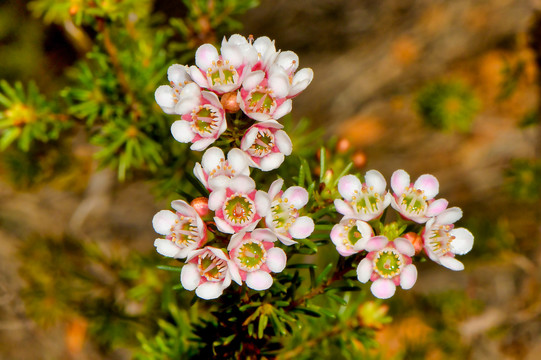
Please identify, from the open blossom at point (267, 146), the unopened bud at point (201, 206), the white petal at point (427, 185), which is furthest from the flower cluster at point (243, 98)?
the white petal at point (427, 185)

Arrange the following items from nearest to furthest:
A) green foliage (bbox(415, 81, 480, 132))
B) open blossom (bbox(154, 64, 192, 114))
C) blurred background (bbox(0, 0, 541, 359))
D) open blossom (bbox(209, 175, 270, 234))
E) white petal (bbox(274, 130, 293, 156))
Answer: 1. open blossom (bbox(209, 175, 270, 234))
2. white petal (bbox(274, 130, 293, 156))
3. open blossom (bbox(154, 64, 192, 114))
4. blurred background (bbox(0, 0, 541, 359))
5. green foliage (bbox(415, 81, 480, 132))

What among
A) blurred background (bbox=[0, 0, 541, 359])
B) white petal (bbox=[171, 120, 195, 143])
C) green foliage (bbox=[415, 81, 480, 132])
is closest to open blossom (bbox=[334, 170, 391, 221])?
white petal (bbox=[171, 120, 195, 143])

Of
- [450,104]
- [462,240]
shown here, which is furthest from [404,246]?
[450,104]

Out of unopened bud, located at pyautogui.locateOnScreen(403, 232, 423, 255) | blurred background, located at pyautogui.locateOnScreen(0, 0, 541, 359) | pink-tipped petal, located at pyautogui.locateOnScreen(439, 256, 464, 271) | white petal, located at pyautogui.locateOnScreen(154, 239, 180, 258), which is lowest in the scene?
blurred background, located at pyautogui.locateOnScreen(0, 0, 541, 359)

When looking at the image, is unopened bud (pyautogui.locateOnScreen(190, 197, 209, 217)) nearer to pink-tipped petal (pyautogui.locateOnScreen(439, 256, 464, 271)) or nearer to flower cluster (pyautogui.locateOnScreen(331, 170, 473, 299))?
flower cluster (pyautogui.locateOnScreen(331, 170, 473, 299))

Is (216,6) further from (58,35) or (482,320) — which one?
(482,320)

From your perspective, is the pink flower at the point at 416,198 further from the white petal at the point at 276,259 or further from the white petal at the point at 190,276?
the white petal at the point at 190,276
